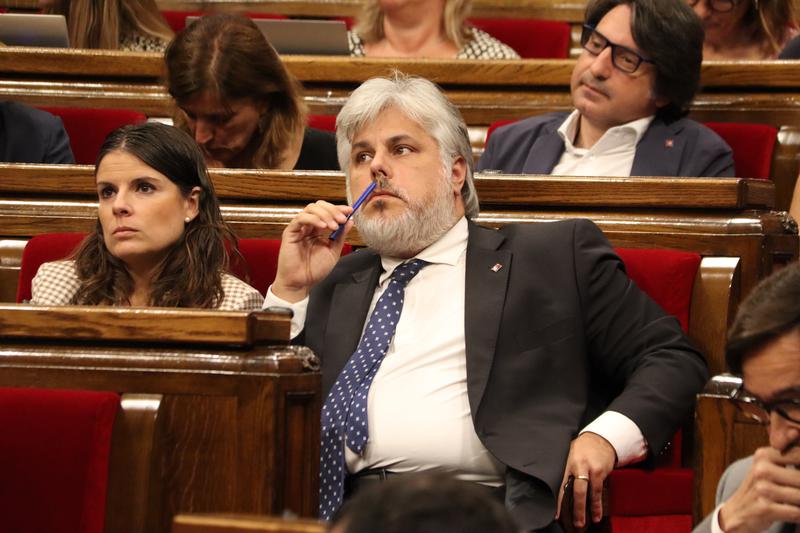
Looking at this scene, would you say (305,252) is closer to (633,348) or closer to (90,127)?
(633,348)

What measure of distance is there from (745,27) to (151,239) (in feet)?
2.73

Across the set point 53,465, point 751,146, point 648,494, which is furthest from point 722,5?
point 53,465

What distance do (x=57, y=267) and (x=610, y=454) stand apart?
1.48 ft

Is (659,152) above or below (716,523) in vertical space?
above

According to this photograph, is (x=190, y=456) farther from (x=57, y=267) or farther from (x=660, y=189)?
(x=660, y=189)

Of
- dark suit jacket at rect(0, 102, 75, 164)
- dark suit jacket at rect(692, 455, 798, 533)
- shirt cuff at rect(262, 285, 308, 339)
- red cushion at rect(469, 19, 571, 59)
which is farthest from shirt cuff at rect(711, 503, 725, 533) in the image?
red cushion at rect(469, 19, 571, 59)

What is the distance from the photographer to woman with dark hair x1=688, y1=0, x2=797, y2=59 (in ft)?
4.86

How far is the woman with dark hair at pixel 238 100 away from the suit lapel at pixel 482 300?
0.32 meters

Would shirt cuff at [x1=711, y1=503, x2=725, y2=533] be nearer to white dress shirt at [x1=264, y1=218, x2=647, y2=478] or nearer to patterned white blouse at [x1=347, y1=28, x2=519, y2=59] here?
white dress shirt at [x1=264, y1=218, x2=647, y2=478]

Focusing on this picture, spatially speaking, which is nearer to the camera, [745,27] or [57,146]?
[57,146]

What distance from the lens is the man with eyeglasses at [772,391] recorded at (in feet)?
1.85

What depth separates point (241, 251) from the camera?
1038 millimetres

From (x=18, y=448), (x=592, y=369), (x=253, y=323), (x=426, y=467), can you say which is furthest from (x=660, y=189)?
(x=18, y=448)

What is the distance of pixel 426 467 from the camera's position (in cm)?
86
